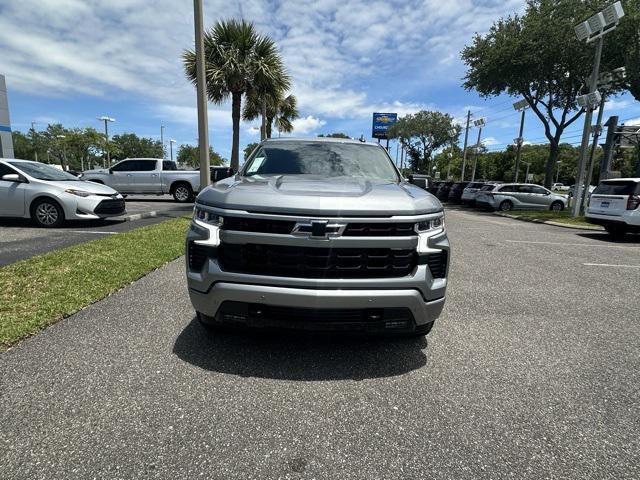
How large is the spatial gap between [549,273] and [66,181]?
386 inches

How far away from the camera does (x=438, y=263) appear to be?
2684 millimetres

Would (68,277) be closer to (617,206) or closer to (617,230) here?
(617,206)

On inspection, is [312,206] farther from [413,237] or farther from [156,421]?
[156,421]

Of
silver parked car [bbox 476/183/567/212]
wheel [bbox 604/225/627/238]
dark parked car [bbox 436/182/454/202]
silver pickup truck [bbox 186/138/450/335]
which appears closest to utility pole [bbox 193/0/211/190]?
silver pickup truck [bbox 186/138/450/335]

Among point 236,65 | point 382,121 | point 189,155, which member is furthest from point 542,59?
point 189,155

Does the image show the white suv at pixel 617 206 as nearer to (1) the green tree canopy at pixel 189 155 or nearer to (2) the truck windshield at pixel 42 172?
(2) the truck windshield at pixel 42 172

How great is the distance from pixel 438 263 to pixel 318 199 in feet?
3.18

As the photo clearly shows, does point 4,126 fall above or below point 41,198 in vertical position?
above

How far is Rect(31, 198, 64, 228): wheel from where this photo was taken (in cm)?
801

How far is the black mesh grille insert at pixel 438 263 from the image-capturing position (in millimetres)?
2651

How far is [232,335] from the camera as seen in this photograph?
3.21m

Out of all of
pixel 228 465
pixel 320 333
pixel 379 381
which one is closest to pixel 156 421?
pixel 228 465

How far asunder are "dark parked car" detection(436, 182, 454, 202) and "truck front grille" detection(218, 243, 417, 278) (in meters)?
26.7

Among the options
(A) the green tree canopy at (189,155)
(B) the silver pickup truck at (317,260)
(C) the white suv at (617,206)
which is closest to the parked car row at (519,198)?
(C) the white suv at (617,206)
